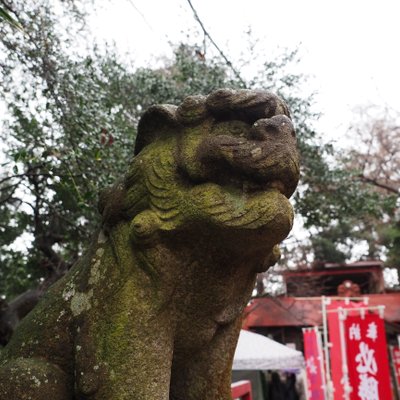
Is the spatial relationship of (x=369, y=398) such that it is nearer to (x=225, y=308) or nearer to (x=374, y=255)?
(x=225, y=308)

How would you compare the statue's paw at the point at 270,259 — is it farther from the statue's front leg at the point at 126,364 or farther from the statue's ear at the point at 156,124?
the statue's ear at the point at 156,124

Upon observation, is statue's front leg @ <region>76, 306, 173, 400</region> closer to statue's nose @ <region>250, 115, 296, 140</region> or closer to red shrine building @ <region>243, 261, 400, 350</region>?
statue's nose @ <region>250, 115, 296, 140</region>

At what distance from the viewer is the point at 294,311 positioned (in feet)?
33.0

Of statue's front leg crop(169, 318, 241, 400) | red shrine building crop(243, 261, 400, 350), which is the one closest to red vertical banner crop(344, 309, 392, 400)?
red shrine building crop(243, 261, 400, 350)

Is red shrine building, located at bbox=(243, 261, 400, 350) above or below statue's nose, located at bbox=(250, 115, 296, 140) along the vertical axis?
above

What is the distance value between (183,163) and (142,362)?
0.64 metres

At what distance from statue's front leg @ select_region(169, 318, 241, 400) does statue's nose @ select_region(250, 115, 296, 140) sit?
27.3 inches

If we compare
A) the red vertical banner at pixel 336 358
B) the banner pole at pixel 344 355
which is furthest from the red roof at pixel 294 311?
the banner pole at pixel 344 355

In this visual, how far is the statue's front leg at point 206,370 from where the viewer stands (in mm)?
1532

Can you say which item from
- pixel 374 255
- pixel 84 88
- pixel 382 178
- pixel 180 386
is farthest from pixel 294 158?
pixel 374 255

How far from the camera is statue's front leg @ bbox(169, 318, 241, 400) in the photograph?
60.3 inches

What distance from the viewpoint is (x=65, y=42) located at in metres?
4.30

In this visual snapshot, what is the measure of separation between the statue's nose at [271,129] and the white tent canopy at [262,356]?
169 inches

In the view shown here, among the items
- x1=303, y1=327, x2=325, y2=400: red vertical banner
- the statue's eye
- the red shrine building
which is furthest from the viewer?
the red shrine building
